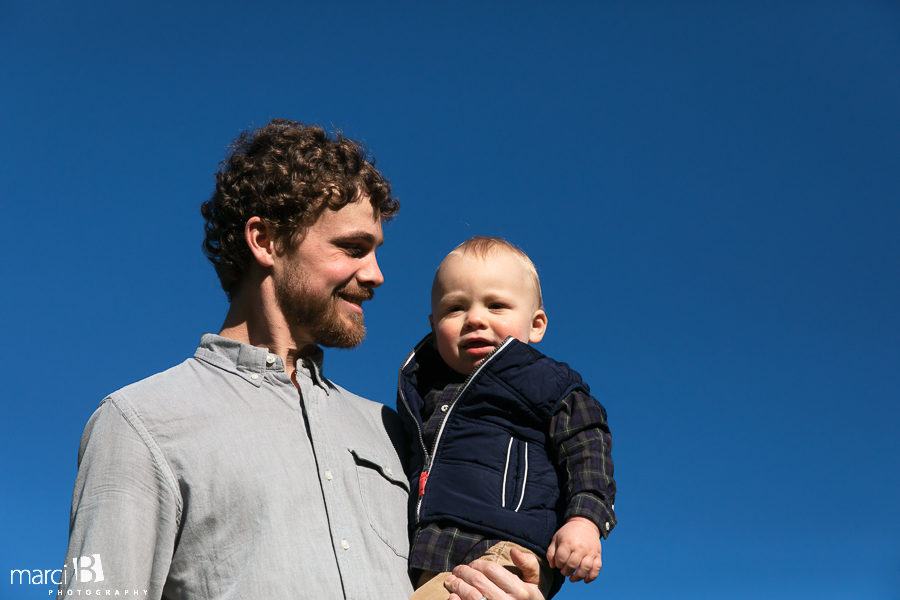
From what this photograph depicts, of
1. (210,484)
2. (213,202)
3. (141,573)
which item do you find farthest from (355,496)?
(213,202)

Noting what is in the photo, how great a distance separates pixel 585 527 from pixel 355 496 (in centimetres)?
100

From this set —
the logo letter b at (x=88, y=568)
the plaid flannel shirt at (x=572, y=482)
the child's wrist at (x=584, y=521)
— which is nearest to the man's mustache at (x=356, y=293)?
the plaid flannel shirt at (x=572, y=482)

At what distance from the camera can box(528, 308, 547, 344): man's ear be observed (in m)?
4.43

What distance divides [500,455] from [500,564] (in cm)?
50

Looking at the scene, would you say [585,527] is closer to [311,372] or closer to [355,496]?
[355,496]

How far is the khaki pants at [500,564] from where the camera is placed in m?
3.29

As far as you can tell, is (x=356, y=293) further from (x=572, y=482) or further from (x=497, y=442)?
(x=572, y=482)

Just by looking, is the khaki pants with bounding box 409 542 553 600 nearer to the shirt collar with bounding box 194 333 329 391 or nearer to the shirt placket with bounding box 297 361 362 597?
the shirt placket with bounding box 297 361 362 597

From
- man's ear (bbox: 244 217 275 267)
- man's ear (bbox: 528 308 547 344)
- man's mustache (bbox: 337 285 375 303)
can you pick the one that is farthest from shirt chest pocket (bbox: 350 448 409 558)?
man's ear (bbox: 244 217 275 267)

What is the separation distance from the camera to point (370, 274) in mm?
4316

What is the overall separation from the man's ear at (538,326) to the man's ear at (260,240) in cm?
145

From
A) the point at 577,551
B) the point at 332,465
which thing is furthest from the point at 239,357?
the point at 577,551

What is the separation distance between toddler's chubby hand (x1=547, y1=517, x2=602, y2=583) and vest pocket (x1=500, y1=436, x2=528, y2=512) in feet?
0.76

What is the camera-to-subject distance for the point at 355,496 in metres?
3.54
